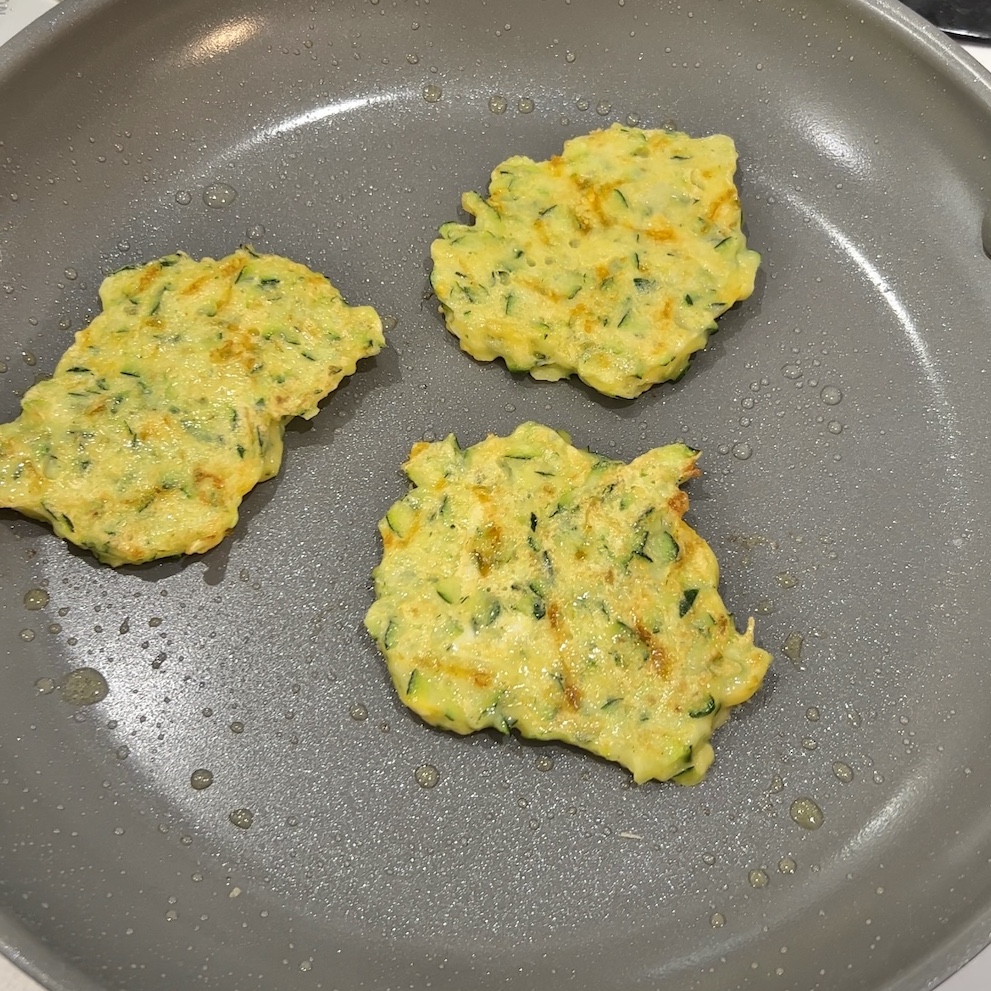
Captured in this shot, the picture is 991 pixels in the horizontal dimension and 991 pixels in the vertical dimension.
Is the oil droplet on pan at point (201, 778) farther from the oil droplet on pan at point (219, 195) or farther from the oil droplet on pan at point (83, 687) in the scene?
the oil droplet on pan at point (219, 195)

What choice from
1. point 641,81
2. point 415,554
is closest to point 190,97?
point 641,81

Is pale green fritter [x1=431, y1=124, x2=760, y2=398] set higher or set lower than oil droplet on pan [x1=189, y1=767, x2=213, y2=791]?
higher

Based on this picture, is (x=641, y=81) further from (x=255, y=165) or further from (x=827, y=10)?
(x=255, y=165)

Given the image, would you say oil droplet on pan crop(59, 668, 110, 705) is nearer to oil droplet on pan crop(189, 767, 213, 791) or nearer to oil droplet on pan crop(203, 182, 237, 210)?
oil droplet on pan crop(189, 767, 213, 791)

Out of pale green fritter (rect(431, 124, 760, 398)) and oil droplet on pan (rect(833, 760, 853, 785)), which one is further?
pale green fritter (rect(431, 124, 760, 398))

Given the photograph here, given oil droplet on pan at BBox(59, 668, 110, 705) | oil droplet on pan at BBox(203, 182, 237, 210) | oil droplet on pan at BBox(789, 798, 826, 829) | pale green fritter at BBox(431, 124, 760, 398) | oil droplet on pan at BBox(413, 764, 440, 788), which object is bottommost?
oil droplet on pan at BBox(59, 668, 110, 705)

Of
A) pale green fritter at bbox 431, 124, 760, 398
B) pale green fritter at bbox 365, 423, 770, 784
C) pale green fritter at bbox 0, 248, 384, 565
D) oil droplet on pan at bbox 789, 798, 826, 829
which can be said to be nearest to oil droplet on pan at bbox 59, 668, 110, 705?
pale green fritter at bbox 0, 248, 384, 565

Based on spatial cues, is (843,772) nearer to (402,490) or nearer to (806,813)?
(806,813)

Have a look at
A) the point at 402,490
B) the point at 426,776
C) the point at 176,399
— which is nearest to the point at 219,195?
the point at 176,399

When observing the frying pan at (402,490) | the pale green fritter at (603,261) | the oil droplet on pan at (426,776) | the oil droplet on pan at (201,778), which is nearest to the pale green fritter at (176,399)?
the frying pan at (402,490)
